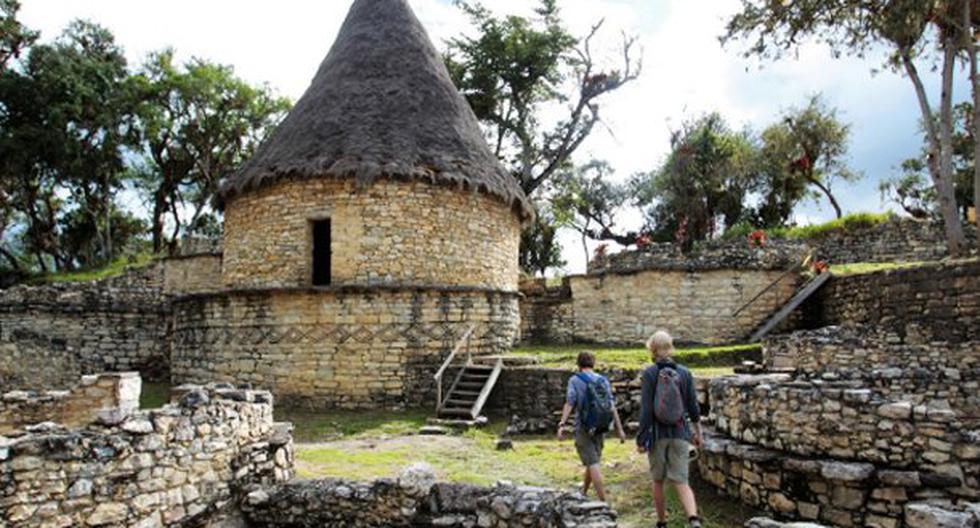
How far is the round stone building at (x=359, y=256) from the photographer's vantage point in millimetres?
12547

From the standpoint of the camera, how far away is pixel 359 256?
13.0 m

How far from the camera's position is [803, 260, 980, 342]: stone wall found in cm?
1034

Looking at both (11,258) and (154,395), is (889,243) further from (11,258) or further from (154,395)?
(11,258)

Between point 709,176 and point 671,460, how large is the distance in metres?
26.6

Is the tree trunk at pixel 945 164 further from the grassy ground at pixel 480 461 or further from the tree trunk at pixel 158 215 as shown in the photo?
the tree trunk at pixel 158 215

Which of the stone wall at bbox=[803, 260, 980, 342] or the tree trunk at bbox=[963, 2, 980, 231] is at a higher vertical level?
the tree trunk at bbox=[963, 2, 980, 231]

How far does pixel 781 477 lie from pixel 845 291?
32.9 feet

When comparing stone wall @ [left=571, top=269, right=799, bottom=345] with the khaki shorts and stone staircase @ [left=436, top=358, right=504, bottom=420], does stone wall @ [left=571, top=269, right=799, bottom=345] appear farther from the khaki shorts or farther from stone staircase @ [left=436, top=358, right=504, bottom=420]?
the khaki shorts

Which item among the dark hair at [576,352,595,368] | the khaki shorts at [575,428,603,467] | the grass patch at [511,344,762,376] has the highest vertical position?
the dark hair at [576,352,595,368]

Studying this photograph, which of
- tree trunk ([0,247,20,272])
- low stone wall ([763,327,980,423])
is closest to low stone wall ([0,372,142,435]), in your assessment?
low stone wall ([763,327,980,423])

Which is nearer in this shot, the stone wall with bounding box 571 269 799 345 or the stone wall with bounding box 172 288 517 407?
the stone wall with bounding box 172 288 517 407

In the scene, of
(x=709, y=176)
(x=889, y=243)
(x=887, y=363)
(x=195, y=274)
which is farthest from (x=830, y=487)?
(x=709, y=176)

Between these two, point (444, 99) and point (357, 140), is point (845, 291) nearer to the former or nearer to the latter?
point (444, 99)

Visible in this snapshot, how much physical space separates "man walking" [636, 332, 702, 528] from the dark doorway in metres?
10.4
